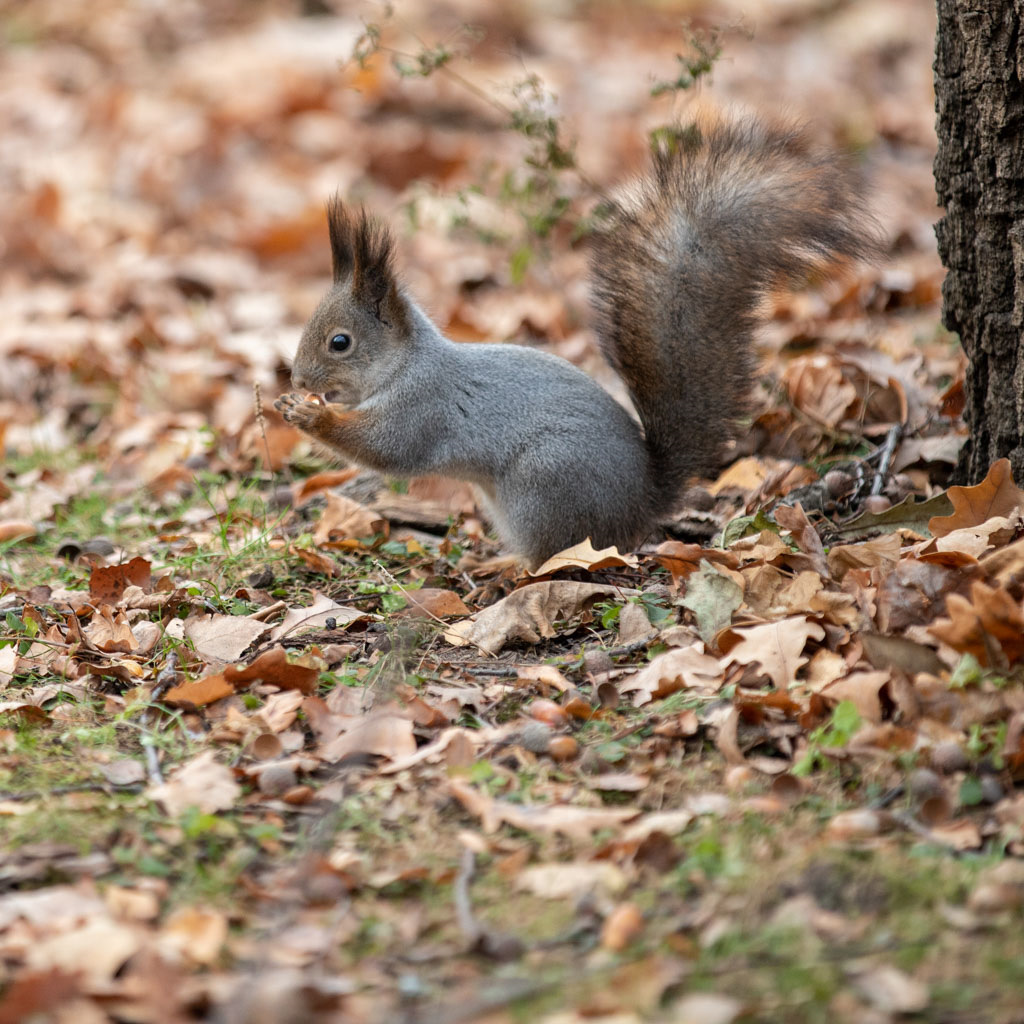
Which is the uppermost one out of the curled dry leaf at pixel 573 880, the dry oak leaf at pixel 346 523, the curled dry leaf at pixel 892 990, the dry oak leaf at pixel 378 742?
the dry oak leaf at pixel 346 523

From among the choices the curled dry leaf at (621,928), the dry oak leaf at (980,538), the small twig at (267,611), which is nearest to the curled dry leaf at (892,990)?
the curled dry leaf at (621,928)

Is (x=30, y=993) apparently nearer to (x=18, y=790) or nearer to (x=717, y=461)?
(x=18, y=790)

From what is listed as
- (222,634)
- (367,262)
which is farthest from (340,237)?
(222,634)

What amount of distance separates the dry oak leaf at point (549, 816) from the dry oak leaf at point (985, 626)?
0.61 metres

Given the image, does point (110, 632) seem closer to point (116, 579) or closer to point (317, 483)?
point (116, 579)

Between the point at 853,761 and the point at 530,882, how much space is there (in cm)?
56

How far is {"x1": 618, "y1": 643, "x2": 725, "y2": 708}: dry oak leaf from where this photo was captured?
2275 mm

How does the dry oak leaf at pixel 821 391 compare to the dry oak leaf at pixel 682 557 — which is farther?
the dry oak leaf at pixel 821 391

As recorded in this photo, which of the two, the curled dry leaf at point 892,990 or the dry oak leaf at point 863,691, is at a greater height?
the dry oak leaf at point 863,691

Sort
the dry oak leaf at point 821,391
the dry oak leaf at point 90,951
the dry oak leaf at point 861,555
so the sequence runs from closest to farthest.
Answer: the dry oak leaf at point 90,951 → the dry oak leaf at point 861,555 → the dry oak leaf at point 821,391

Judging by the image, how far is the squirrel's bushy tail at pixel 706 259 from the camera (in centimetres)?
280

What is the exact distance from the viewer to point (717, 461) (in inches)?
126

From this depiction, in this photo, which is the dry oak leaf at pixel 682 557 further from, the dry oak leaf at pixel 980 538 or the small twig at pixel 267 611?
the small twig at pixel 267 611

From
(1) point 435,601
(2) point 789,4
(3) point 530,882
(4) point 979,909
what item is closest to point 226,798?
(3) point 530,882
